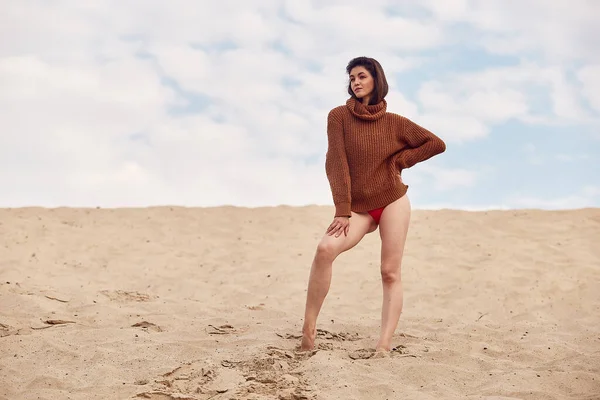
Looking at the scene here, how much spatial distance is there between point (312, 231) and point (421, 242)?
1.47 metres

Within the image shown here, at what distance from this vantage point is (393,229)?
14.0ft

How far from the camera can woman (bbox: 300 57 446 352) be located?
4262mm

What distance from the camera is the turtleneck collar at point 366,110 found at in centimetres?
428

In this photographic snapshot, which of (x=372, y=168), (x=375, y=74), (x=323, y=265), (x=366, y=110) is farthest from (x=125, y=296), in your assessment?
(x=375, y=74)

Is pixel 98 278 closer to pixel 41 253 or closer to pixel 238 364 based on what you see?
pixel 41 253

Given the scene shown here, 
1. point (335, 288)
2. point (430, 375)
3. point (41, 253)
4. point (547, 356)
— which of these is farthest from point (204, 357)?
point (41, 253)

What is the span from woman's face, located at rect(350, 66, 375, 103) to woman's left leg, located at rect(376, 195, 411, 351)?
69cm

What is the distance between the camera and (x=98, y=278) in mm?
7422

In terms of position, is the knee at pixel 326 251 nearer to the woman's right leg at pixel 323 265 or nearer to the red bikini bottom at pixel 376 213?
the woman's right leg at pixel 323 265

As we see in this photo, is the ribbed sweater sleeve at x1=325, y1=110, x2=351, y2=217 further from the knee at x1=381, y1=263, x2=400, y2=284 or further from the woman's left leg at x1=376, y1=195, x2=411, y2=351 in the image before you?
the knee at x1=381, y1=263, x2=400, y2=284

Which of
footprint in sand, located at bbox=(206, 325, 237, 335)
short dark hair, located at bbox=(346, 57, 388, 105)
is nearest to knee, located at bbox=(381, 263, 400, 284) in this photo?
short dark hair, located at bbox=(346, 57, 388, 105)

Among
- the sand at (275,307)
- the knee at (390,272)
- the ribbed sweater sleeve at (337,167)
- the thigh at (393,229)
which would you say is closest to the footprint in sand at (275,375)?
the sand at (275,307)

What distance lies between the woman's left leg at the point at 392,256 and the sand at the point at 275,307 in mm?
189

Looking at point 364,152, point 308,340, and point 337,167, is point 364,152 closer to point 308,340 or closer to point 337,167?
point 337,167
